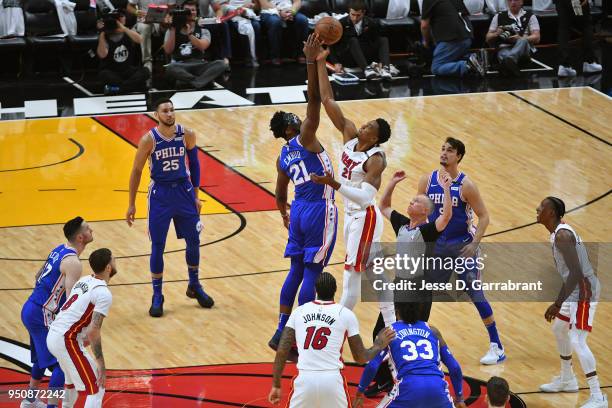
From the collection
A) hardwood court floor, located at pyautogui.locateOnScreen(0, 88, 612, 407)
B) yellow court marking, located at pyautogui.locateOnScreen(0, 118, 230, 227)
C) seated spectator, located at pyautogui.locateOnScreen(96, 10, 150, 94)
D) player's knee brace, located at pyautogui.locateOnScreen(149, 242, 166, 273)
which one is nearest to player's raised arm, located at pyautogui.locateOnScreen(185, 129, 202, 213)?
player's knee brace, located at pyautogui.locateOnScreen(149, 242, 166, 273)

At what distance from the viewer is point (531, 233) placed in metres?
11.9

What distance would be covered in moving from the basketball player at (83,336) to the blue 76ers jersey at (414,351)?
203 centimetres

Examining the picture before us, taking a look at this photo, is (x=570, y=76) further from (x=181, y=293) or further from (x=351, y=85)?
(x=181, y=293)

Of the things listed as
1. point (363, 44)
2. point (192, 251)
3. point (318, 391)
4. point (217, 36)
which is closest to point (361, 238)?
point (192, 251)

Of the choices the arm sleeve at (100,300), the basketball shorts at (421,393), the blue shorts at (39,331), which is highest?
the arm sleeve at (100,300)

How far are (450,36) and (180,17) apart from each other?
14.2 feet

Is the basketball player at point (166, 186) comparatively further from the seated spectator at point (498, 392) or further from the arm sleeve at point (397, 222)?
the seated spectator at point (498, 392)

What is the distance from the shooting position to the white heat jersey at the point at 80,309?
7684mm

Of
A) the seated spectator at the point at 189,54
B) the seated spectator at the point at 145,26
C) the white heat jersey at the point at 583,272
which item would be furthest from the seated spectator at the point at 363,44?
the white heat jersey at the point at 583,272

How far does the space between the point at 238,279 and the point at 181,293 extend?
626 millimetres

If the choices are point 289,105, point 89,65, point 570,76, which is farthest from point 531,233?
point 89,65

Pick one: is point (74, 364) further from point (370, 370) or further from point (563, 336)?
point (563, 336)

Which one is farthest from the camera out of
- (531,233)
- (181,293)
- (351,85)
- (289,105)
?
(351,85)

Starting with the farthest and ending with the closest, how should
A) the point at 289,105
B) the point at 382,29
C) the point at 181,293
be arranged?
1. the point at 382,29
2. the point at 289,105
3. the point at 181,293
